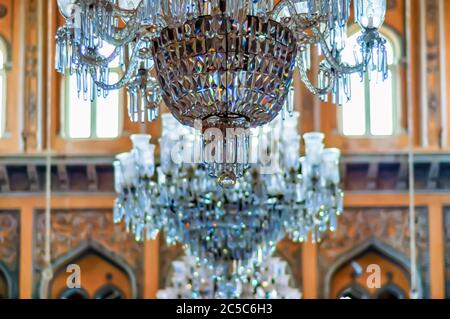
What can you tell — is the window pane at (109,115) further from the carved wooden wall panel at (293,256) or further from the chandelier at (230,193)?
the chandelier at (230,193)

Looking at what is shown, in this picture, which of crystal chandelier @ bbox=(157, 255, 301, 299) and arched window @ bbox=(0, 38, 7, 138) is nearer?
crystal chandelier @ bbox=(157, 255, 301, 299)

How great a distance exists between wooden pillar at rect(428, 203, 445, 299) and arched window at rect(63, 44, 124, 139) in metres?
3.31

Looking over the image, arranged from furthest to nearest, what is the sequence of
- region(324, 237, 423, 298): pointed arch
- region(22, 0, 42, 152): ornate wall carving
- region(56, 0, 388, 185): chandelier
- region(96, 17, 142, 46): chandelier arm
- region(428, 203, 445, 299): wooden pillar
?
1. region(22, 0, 42, 152): ornate wall carving
2. region(324, 237, 423, 298): pointed arch
3. region(428, 203, 445, 299): wooden pillar
4. region(96, 17, 142, 46): chandelier arm
5. region(56, 0, 388, 185): chandelier

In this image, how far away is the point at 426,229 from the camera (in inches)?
512

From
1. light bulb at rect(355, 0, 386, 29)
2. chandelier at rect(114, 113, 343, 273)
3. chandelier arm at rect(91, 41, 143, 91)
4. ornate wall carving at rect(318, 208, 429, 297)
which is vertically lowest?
ornate wall carving at rect(318, 208, 429, 297)

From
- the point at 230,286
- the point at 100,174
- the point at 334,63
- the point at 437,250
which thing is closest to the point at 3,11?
the point at 100,174

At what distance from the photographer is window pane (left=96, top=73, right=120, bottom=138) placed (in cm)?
1335

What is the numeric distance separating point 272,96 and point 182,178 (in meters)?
4.65

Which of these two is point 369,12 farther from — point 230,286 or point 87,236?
point 87,236

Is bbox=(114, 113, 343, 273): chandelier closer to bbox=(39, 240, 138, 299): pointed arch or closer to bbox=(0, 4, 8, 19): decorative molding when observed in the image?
bbox=(39, 240, 138, 299): pointed arch

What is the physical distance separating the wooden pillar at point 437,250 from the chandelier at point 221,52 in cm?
682

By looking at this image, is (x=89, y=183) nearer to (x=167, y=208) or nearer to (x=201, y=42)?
(x=167, y=208)

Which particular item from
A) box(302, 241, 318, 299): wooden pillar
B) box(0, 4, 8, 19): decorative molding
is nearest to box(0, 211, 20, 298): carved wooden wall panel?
box(0, 4, 8, 19): decorative molding
